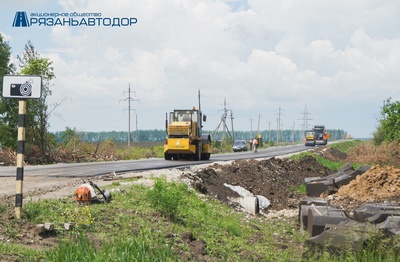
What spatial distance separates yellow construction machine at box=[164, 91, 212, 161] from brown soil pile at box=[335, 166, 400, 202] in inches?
564

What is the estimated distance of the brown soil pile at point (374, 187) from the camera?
60.5 ft

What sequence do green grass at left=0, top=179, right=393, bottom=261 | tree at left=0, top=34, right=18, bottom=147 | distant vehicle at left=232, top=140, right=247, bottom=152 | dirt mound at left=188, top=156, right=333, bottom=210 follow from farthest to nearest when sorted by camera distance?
distant vehicle at left=232, top=140, right=247, bottom=152
tree at left=0, top=34, right=18, bottom=147
dirt mound at left=188, top=156, right=333, bottom=210
green grass at left=0, top=179, right=393, bottom=261

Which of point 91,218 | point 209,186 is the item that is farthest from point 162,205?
point 209,186

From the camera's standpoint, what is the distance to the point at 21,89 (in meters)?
9.62

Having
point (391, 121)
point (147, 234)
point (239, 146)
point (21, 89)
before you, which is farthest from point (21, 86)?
point (239, 146)

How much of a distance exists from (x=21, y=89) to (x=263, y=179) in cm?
1713

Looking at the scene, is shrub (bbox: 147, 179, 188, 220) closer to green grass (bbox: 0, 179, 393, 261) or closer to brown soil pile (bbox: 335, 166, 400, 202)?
green grass (bbox: 0, 179, 393, 261)

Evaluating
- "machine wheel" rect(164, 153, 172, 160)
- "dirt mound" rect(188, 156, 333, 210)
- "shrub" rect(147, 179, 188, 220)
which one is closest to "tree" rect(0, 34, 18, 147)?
"machine wheel" rect(164, 153, 172, 160)

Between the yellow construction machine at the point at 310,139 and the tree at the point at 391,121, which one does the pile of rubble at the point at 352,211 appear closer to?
the tree at the point at 391,121

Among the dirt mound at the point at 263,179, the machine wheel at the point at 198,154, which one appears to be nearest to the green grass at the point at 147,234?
the dirt mound at the point at 263,179

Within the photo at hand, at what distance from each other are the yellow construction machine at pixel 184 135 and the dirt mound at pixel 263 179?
16.7 ft

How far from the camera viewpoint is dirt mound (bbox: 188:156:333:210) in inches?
769

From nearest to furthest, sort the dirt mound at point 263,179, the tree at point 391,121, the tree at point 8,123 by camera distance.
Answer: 1. the dirt mound at point 263,179
2. the tree at point 8,123
3. the tree at point 391,121

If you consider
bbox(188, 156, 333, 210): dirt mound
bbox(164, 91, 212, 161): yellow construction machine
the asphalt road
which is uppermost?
bbox(164, 91, 212, 161): yellow construction machine
